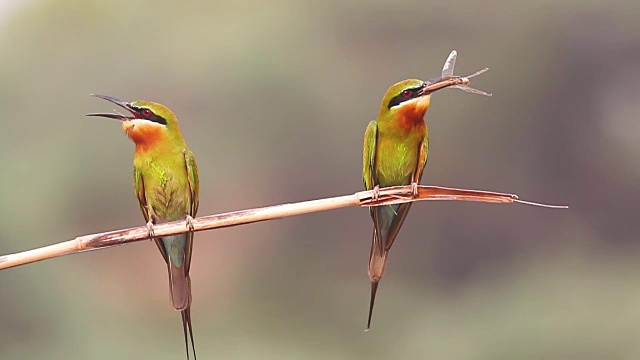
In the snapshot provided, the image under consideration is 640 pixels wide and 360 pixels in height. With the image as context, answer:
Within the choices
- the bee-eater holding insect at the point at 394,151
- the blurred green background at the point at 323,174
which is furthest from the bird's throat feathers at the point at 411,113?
the blurred green background at the point at 323,174

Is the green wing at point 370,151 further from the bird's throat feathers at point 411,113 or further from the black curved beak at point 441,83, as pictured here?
the black curved beak at point 441,83

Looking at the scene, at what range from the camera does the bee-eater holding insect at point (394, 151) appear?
1.84 m

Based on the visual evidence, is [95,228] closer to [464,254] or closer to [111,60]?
[111,60]

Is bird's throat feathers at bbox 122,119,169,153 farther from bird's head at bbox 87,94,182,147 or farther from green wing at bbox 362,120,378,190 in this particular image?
green wing at bbox 362,120,378,190

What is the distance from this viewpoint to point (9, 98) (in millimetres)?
4301

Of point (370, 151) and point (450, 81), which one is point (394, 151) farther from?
point (450, 81)

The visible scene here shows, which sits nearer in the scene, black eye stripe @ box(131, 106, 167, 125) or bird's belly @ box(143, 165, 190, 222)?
black eye stripe @ box(131, 106, 167, 125)

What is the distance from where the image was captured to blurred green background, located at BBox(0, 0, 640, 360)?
13.6ft

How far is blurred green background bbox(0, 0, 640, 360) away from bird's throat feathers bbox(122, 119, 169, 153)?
2103 mm

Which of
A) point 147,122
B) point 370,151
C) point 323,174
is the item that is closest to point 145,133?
point 147,122

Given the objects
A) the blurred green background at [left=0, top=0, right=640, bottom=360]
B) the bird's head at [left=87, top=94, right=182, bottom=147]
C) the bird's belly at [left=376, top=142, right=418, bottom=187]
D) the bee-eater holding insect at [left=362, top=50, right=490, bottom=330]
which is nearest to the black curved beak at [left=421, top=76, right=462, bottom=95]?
the bee-eater holding insect at [left=362, top=50, right=490, bottom=330]

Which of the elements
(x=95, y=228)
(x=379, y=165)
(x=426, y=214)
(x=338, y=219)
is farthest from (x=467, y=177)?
(x=379, y=165)

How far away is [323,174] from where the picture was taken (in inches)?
169

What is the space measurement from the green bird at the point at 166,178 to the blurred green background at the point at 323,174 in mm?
1955
